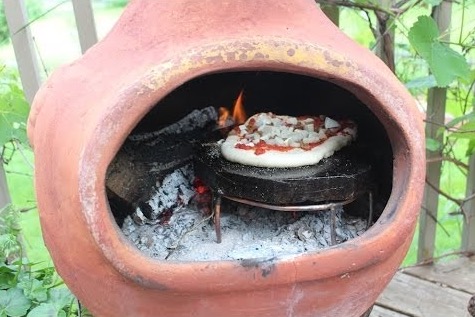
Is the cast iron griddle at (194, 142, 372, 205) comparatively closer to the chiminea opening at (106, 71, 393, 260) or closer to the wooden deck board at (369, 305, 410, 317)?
the chiminea opening at (106, 71, 393, 260)

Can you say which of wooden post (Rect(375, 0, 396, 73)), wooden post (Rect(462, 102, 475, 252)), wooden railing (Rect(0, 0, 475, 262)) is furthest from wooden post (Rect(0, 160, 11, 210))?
wooden post (Rect(462, 102, 475, 252))

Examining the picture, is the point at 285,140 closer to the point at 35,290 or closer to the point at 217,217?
the point at 217,217

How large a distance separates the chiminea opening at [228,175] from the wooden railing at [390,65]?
32cm

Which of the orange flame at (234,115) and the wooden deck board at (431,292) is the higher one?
the orange flame at (234,115)

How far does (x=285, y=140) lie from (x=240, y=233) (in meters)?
0.21

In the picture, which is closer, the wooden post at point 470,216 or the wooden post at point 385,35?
the wooden post at point 385,35

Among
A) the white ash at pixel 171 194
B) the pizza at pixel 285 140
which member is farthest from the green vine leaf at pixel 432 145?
the white ash at pixel 171 194

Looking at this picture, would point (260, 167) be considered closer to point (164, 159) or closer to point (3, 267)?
point (164, 159)

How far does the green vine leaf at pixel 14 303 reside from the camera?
1.42 m

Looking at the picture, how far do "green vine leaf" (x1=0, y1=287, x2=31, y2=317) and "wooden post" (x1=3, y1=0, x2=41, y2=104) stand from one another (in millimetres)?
518

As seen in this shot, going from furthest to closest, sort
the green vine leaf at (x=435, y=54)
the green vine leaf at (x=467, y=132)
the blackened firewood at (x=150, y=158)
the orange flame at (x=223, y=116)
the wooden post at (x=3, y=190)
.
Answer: the wooden post at (x=3, y=190) < the green vine leaf at (x=467, y=132) < the orange flame at (x=223, y=116) < the green vine leaf at (x=435, y=54) < the blackened firewood at (x=150, y=158)

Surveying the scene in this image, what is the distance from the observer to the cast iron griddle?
115 cm

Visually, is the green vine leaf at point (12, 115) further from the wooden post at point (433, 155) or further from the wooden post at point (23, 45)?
the wooden post at point (433, 155)

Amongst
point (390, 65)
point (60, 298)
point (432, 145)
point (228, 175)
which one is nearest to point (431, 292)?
point (432, 145)
